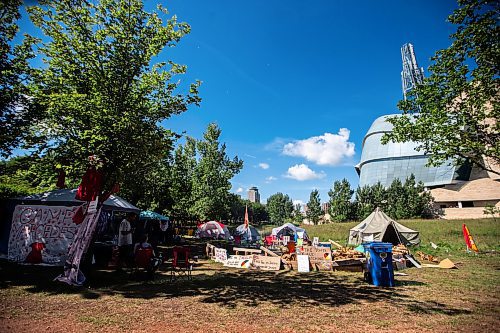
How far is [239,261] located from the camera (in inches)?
542

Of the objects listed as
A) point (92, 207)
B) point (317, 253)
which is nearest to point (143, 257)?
point (92, 207)

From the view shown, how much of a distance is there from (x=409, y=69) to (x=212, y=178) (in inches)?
3584

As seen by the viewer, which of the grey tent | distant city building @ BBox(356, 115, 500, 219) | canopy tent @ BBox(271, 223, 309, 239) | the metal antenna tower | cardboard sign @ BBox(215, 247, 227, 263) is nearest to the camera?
cardboard sign @ BBox(215, 247, 227, 263)

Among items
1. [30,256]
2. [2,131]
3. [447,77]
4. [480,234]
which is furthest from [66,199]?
[480,234]

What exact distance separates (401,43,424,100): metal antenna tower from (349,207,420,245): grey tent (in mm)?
85273

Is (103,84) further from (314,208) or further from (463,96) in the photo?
(314,208)

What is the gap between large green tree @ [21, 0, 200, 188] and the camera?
971 cm

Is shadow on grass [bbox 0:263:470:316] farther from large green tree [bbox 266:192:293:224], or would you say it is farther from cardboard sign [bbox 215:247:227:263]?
large green tree [bbox 266:192:293:224]

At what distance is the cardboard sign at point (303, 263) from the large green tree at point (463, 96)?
26.2ft

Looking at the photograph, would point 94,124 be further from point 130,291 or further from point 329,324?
point 329,324

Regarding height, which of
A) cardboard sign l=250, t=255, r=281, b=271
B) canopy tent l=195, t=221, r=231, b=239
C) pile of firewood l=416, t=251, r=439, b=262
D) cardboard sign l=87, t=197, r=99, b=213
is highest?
cardboard sign l=87, t=197, r=99, b=213

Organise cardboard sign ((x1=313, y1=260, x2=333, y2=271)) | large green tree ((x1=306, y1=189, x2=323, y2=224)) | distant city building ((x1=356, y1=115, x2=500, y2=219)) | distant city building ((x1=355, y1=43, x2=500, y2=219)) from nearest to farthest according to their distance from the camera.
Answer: cardboard sign ((x1=313, y1=260, x2=333, y2=271))
distant city building ((x1=356, y1=115, x2=500, y2=219))
distant city building ((x1=355, y1=43, x2=500, y2=219))
large green tree ((x1=306, y1=189, x2=323, y2=224))

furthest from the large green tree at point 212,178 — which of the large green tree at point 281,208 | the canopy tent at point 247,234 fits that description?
the large green tree at point 281,208

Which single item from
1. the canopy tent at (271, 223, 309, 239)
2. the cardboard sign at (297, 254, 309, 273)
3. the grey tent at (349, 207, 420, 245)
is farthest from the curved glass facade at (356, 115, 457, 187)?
the cardboard sign at (297, 254, 309, 273)
